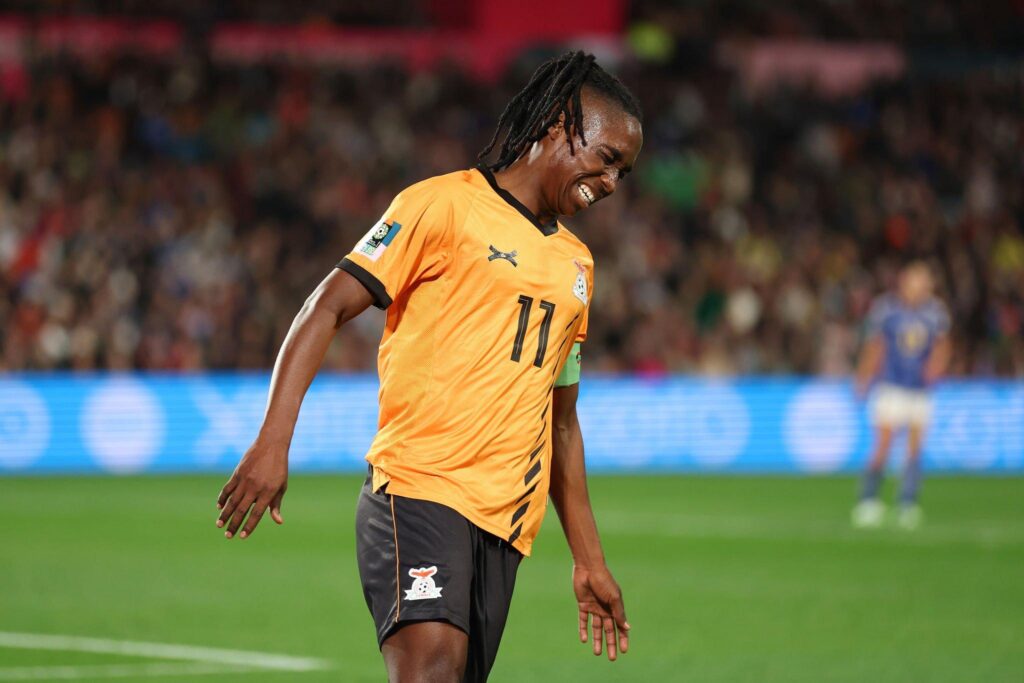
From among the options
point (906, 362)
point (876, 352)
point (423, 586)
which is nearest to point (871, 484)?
point (906, 362)

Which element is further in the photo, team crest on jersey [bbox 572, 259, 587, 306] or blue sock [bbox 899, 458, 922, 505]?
blue sock [bbox 899, 458, 922, 505]

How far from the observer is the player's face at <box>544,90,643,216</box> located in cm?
475

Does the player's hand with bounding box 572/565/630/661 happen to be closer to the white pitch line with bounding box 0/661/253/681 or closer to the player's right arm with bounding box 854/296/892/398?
the white pitch line with bounding box 0/661/253/681

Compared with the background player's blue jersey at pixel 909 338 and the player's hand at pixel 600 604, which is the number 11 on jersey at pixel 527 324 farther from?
the background player's blue jersey at pixel 909 338

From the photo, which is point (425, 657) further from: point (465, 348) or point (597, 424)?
point (597, 424)

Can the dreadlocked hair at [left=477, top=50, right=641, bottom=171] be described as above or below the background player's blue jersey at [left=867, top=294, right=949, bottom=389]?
above

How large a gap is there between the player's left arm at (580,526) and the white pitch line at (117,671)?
11.5 ft

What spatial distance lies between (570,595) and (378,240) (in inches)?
274

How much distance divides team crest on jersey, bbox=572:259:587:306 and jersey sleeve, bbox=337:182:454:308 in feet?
1.38

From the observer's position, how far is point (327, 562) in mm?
12648

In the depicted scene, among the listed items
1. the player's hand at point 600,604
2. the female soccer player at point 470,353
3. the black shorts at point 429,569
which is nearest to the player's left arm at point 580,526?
the player's hand at point 600,604

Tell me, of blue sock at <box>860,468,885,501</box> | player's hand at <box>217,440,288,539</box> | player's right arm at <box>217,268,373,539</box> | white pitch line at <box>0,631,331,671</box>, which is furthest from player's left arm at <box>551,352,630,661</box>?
blue sock at <box>860,468,885,501</box>

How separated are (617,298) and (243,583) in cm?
1349

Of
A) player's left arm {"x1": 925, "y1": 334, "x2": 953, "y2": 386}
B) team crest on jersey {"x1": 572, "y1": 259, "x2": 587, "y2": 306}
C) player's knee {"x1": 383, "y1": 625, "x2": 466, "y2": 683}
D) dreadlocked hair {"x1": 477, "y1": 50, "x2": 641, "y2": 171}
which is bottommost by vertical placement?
player's knee {"x1": 383, "y1": 625, "x2": 466, "y2": 683}
